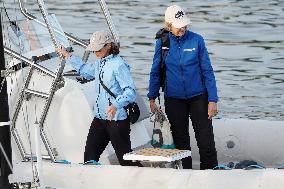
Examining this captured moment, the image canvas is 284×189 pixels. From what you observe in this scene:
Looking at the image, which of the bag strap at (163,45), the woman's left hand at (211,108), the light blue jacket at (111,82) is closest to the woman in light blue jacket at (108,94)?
the light blue jacket at (111,82)

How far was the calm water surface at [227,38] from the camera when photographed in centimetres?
2066

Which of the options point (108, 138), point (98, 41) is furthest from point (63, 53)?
point (108, 138)

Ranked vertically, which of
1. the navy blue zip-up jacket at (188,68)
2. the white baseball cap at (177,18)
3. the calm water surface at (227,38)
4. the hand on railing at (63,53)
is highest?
the white baseball cap at (177,18)

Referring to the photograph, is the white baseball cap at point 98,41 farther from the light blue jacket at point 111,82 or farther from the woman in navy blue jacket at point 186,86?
the woman in navy blue jacket at point 186,86

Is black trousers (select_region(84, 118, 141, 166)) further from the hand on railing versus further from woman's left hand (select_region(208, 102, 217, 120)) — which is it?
woman's left hand (select_region(208, 102, 217, 120))

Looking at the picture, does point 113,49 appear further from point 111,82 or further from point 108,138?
point 108,138

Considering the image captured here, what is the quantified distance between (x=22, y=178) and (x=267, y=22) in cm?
1856

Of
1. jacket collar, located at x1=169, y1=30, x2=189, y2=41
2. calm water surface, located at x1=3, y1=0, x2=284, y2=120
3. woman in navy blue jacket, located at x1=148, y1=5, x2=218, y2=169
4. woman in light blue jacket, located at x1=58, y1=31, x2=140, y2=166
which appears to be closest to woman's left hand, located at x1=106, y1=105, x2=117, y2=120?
woman in light blue jacket, located at x1=58, y1=31, x2=140, y2=166

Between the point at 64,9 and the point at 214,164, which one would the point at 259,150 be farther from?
the point at 64,9

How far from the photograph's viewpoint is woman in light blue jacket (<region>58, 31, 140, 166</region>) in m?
10.6

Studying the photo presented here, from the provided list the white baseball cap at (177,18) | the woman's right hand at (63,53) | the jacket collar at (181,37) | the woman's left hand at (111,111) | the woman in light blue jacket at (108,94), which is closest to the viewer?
the woman's left hand at (111,111)

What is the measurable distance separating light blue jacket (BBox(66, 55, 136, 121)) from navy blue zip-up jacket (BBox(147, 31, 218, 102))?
55cm

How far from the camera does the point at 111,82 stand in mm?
10672

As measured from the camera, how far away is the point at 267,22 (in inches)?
1121
